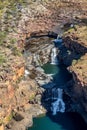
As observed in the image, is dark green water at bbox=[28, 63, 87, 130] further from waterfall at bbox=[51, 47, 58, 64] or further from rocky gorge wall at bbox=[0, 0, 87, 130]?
waterfall at bbox=[51, 47, 58, 64]

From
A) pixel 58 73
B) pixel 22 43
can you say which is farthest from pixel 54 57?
pixel 22 43

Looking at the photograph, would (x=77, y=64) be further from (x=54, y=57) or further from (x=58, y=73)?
(x=54, y=57)

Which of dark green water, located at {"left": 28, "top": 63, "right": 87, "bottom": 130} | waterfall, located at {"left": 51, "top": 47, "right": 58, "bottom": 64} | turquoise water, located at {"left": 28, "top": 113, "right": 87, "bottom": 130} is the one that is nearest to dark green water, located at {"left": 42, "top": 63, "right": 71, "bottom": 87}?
waterfall, located at {"left": 51, "top": 47, "right": 58, "bottom": 64}

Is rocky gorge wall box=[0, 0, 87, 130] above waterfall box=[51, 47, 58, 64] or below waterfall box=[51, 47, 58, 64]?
above

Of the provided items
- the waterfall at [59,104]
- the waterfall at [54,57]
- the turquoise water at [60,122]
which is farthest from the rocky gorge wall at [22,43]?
the waterfall at [59,104]

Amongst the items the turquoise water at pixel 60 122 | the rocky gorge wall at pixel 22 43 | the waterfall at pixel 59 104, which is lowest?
the turquoise water at pixel 60 122

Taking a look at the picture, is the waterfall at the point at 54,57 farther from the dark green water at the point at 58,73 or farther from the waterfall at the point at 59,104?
the waterfall at the point at 59,104

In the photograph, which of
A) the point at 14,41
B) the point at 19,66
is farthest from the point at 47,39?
the point at 19,66
